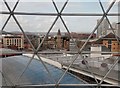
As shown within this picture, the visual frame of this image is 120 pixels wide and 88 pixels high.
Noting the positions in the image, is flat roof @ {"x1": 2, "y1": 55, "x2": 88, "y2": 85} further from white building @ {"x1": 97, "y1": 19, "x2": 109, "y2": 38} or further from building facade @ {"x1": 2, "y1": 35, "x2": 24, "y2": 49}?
white building @ {"x1": 97, "y1": 19, "x2": 109, "y2": 38}

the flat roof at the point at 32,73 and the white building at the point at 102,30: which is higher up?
the white building at the point at 102,30

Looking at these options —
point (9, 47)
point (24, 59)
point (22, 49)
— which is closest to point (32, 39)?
point (22, 49)

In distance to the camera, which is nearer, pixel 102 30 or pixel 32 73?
pixel 102 30

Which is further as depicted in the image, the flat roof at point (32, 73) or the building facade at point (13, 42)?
the flat roof at point (32, 73)

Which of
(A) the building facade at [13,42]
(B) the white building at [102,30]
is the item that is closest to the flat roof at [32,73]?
(A) the building facade at [13,42]

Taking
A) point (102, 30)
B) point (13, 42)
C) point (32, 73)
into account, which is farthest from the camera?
point (32, 73)

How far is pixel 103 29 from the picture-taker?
170 centimetres

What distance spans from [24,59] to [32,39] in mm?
1540

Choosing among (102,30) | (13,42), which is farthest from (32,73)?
(102,30)

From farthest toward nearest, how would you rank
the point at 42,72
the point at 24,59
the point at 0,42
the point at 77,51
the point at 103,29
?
the point at 24,59
the point at 42,72
the point at 103,29
the point at 0,42
the point at 77,51

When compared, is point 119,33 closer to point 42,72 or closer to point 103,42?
point 103,42

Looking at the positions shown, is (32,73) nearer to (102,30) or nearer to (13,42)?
(13,42)

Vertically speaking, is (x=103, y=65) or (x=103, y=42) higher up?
(x=103, y=42)

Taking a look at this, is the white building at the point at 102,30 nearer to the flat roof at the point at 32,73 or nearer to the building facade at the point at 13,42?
the flat roof at the point at 32,73
